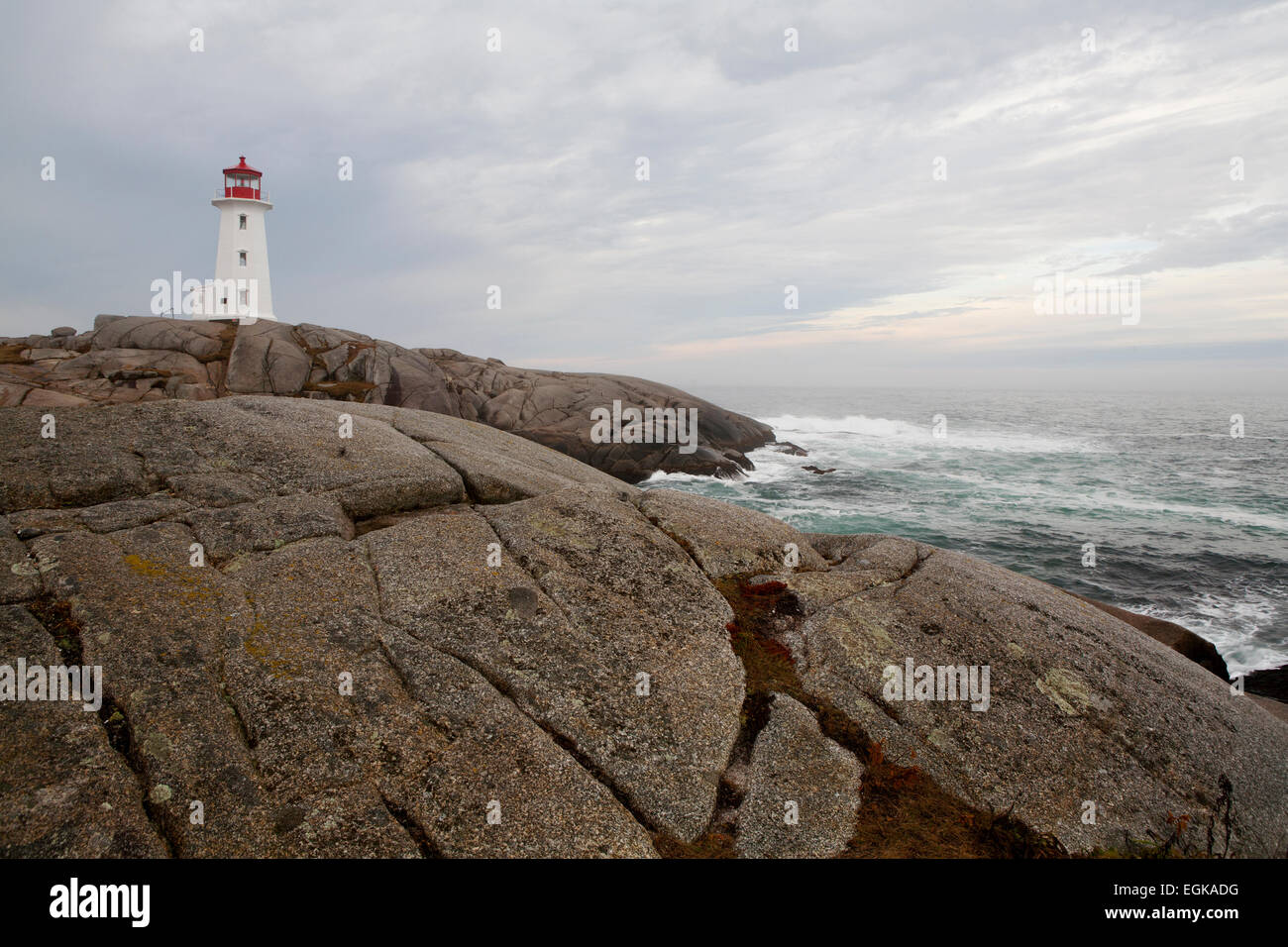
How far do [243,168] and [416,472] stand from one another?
205ft

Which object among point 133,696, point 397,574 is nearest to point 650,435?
point 397,574

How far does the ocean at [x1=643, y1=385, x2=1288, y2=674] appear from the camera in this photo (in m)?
27.3

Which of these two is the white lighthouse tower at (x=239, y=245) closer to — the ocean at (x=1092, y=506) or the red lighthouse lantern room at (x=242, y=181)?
the red lighthouse lantern room at (x=242, y=181)

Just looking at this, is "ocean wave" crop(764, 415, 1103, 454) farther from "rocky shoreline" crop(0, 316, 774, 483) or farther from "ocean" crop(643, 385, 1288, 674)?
"rocky shoreline" crop(0, 316, 774, 483)

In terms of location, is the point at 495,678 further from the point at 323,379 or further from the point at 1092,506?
the point at 1092,506

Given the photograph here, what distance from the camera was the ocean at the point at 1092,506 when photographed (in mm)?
27344

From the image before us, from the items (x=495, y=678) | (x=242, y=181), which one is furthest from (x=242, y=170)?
(x=495, y=678)

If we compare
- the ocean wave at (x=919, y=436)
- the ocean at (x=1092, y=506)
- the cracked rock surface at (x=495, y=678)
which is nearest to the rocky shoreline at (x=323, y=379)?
the ocean at (x=1092, y=506)

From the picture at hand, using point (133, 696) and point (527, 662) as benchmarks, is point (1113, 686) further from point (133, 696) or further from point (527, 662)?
point (133, 696)

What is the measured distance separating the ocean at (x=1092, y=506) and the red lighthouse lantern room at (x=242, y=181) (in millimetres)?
47944

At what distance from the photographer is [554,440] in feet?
166

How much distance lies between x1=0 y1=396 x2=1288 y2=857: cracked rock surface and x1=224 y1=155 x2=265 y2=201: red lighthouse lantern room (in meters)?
56.7

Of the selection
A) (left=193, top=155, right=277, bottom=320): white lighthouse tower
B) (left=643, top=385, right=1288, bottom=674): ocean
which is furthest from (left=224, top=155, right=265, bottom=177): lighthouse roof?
(left=643, top=385, right=1288, bottom=674): ocean
